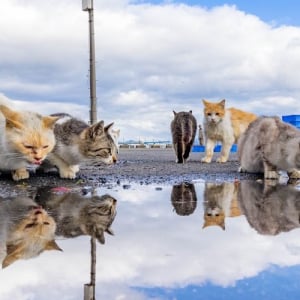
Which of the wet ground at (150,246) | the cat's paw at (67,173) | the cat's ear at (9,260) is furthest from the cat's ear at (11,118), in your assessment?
the cat's ear at (9,260)

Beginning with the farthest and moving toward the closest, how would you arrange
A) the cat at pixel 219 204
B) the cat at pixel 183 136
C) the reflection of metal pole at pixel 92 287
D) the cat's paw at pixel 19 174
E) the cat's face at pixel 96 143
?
1. the cat at pixel 183 136
2. the cat's face at pixel 96 143
3. the cat's paw at pixel 19 174
4. the cat at pixel 219 204
5. the reflection of metal pole at pixel 92 287

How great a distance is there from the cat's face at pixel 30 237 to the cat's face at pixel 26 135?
159cm

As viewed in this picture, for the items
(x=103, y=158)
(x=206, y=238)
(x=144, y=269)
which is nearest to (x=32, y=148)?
(x=103, y=158)

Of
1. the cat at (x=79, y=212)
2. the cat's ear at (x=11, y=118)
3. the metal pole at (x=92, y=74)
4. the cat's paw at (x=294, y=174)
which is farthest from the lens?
the metal pole at (x=92, y=74)

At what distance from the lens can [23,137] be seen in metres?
4.14

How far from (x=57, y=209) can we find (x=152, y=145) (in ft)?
75.8

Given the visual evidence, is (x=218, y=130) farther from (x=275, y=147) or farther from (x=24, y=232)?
(x=24, y=232)

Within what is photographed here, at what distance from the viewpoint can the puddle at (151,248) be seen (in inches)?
53.4

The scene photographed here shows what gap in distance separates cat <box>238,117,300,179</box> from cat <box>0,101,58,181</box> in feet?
7.56

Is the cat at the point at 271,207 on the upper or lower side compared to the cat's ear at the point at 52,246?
upper

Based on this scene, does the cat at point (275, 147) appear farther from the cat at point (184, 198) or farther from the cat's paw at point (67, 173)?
the cat's paw at point (67, 173)

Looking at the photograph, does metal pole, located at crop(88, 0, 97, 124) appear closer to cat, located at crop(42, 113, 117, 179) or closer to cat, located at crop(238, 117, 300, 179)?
cat, located at crop(238, 117, 300, 179)

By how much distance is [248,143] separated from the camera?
19.5 feet

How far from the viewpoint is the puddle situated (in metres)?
1.36
